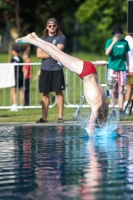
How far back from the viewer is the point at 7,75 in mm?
20031

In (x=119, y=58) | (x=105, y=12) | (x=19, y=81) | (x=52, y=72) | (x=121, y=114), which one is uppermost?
(x=105, y=12)

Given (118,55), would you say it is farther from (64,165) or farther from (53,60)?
(64,165)

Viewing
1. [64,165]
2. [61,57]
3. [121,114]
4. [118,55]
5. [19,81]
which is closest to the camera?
[64,165]

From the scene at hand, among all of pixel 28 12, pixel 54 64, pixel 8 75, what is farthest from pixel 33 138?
pixel 28 12

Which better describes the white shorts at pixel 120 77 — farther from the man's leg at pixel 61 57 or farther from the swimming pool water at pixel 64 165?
the man's leg at pixel 61 57

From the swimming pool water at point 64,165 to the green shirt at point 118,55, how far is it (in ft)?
11.6

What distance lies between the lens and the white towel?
19.9m

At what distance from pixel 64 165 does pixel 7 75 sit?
10406mm

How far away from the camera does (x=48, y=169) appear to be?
31.1ft

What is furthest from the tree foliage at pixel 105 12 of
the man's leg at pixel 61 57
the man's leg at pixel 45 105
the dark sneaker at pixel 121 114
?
the man's leg at pixel 61 57

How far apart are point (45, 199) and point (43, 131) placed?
6832mm

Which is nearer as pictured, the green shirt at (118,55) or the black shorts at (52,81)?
the black shorts at (52,81)

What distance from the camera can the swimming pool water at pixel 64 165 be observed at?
26.1ft

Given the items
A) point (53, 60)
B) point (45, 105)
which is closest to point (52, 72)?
point (53, 60)
